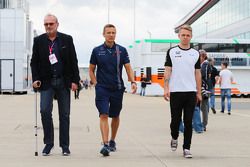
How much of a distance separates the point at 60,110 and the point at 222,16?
66066 mm

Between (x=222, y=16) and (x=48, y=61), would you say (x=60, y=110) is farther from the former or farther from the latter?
(x=222, y=16)

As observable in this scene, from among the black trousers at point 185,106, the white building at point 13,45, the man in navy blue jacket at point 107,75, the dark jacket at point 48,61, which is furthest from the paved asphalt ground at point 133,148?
the white building at point 13,45

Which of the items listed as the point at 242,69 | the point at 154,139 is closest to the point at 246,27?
the point at 242,69

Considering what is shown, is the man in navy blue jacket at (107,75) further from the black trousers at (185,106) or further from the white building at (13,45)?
the white building at (13,45)

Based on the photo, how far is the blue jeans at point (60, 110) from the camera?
25.0 feet

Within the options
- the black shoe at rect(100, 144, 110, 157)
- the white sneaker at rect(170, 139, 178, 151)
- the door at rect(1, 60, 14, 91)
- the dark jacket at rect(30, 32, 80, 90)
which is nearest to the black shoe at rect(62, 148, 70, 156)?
the black shoe at rect(100, 144, 110, 157)

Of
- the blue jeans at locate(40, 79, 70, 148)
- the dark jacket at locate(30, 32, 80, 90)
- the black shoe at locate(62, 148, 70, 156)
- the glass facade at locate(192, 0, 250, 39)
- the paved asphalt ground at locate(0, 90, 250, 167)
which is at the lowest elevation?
the paved asphalt ground at locate(0, 90, 250, 167)

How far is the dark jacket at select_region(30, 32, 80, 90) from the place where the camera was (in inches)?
299

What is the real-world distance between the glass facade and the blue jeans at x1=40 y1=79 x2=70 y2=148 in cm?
5236

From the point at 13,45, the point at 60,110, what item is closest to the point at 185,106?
the point at 60,110

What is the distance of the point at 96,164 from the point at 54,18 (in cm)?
210

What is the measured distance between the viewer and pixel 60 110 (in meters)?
7.75

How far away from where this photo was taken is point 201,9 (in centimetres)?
7994

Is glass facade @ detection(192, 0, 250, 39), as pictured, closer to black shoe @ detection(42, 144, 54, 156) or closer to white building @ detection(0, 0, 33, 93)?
white building @ detection(0, 0, 33, 93)
